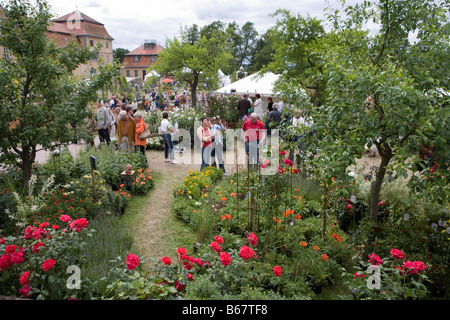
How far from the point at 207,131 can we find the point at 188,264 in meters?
5.23

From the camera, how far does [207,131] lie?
836 centimetres

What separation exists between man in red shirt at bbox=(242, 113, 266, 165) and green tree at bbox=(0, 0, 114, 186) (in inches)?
132

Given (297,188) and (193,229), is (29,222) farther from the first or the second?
(297,188)

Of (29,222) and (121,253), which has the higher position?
(29,222)

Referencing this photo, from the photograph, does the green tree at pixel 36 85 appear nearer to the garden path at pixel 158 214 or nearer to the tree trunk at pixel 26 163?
the tree trunk at pixel 26 163

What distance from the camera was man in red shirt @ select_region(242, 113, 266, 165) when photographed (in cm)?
778

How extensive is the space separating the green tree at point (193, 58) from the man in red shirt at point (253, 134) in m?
8.74

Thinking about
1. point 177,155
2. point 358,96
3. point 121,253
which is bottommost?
point 121,253

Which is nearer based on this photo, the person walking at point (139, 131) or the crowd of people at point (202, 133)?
the crowd of people at point (202, 133)

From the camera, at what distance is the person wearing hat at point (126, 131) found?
9.02 meters

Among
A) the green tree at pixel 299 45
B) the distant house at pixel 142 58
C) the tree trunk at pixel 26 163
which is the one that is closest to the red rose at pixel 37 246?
the tree trunk at pixel 26 163


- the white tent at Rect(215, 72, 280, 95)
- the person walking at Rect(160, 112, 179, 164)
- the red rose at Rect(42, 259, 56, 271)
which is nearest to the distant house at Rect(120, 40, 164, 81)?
the white tent at Rect(215, 72, 280, 95)

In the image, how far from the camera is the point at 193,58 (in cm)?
1576
